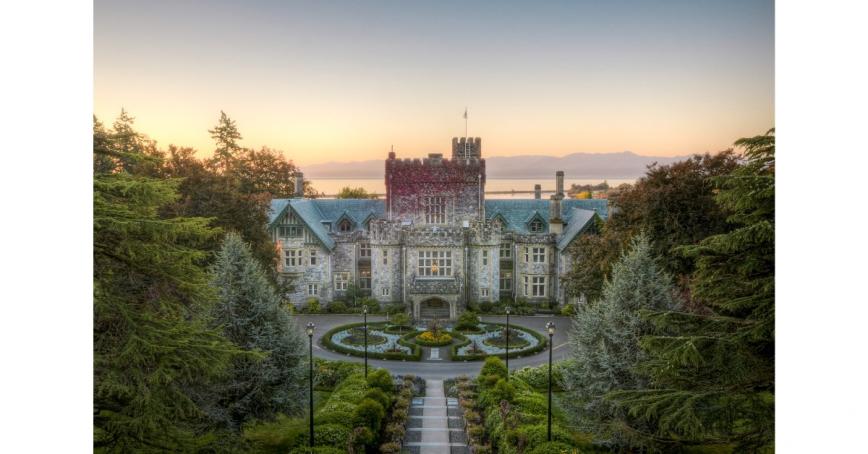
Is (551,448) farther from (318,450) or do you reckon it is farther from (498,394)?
(318,450)

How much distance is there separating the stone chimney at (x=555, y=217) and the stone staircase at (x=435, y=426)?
1815cm

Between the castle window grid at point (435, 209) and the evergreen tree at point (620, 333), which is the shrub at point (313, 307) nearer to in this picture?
the castle window grid at point (435, 209)

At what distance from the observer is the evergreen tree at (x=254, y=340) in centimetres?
1334

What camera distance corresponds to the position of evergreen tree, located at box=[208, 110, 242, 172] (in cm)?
4512

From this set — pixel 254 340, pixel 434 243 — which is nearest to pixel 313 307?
pixel 434 243

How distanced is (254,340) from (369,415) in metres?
4.12

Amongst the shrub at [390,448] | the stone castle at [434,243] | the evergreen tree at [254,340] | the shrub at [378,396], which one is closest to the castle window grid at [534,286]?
the stone castle at [434,243]

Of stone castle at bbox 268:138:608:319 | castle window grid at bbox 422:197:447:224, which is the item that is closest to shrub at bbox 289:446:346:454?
stone castle at bbox 268:138:608:319

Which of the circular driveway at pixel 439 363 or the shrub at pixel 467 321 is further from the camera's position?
the shrub at pixel 467 321

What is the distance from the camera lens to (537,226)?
119ft

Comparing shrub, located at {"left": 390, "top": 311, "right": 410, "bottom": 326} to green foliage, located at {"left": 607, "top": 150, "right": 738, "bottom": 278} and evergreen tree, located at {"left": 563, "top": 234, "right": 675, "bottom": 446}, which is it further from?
evergreen tree, located at {"left": 563, "top": 234, "right": 675, "bottom": 446}

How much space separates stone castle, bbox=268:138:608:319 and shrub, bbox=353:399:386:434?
17.6m
